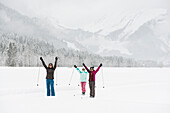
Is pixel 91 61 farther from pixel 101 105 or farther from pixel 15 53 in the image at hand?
pixel 101 105

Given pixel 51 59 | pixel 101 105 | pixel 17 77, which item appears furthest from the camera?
pixel 51 59

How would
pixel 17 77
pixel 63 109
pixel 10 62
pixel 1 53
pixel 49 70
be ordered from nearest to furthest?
pixel 63 109 < pixel 49 70 < pixel 17 77 < pixel 10 62 < pixel 1 53

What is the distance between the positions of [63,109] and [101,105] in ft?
6.15

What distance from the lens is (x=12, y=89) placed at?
1750cm

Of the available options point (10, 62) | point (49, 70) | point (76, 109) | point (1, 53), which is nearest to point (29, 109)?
point (76, 109)

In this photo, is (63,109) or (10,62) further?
(10,62)

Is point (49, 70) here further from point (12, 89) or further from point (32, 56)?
point (32, 56)

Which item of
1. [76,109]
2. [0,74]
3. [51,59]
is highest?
[51,59]

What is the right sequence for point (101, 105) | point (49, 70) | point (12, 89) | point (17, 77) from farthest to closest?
point (17, 77) < point (12, 89) < point (49, 70) < point (101, 105)

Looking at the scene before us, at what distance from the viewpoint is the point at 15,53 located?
70.4m

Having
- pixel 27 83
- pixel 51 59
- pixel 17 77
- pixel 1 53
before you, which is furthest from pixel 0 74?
pixel 51 59

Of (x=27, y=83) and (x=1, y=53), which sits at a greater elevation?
(x=1, y=53)

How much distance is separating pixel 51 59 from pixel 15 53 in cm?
2699

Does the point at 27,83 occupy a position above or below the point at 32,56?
below
